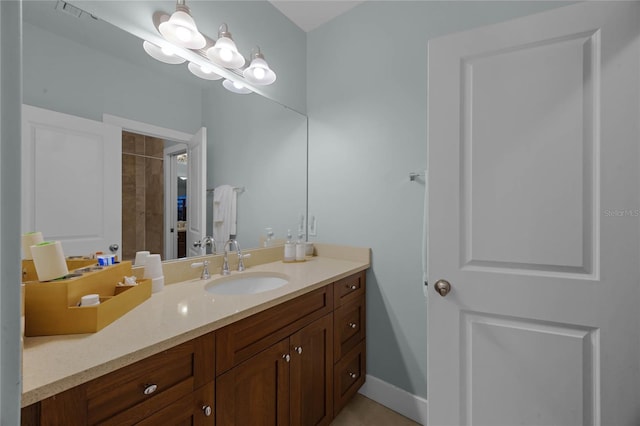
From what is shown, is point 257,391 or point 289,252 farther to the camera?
point 289,252

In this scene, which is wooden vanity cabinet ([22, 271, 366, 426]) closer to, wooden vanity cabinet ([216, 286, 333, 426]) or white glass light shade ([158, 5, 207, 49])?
wooden vanity cabinet ([216, 286, 333, 426])

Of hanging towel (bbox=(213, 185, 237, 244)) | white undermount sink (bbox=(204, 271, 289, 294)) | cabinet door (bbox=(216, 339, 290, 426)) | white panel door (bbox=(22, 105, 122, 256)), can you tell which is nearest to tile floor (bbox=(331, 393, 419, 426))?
cabinet door (bbox=(216, 339, 290, 426))

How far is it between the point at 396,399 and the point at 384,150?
1587mm

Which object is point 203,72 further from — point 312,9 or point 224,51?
point 312,9

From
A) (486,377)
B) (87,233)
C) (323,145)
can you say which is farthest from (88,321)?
(323,145)

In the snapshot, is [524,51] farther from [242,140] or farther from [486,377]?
[242,140]

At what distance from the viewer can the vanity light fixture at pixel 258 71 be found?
1.67 meters

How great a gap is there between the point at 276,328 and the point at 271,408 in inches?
12.7

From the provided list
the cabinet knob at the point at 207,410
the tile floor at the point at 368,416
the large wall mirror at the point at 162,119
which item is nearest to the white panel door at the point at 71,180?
the large wall mirror at the point at 162,119

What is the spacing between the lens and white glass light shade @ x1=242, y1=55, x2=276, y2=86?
167 cm

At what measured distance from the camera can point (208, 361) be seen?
2.96 feet

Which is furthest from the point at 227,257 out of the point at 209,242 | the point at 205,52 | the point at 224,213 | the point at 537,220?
the point at 537,220

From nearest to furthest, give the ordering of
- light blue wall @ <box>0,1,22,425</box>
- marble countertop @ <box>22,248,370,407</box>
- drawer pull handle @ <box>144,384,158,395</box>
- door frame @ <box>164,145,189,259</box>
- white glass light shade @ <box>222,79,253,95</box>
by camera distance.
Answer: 1. light blue wall @ <box>0,1,22,425</box>
2. marble countertop @ <box>22,248,370,407</box>
3. drawer pull handle @ <box>144,384,158,395</box>
4. door frame @ <box>164,145,189,259</box>
5. white glass light shade @ <box>222,79,253,95</box>

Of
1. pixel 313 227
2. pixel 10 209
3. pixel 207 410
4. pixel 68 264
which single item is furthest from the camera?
pixel 313 227
